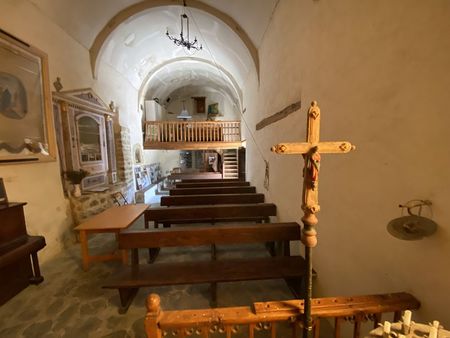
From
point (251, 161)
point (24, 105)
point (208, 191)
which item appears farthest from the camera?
point (251, 161)

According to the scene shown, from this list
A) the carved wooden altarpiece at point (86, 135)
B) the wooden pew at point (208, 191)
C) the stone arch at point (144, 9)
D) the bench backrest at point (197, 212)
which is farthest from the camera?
the wooden pew at point (208, 191)

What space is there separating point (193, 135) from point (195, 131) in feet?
0.63

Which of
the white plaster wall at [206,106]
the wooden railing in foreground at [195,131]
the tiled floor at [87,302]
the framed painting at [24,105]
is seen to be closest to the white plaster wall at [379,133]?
the tiled floor at [87,302]

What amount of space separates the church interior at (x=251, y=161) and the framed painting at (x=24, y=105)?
0.02 metres

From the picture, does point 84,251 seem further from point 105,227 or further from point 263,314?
point 263,314

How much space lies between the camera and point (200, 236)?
2080 millimetres

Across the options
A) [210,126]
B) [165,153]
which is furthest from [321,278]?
[165,153]

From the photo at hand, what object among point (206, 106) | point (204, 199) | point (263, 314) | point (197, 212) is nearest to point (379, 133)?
point (263, 314)

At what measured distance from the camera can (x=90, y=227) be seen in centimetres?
257

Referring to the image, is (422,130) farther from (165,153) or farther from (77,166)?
(165,153)

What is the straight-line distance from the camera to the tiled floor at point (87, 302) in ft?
5.70

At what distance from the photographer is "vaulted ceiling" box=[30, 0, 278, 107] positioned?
3367mm

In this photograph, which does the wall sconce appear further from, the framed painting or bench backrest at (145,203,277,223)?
the framed painting

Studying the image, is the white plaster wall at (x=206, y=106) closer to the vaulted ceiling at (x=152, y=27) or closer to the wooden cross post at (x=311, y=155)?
the vaulted ceiling at (x=152, y=27)
